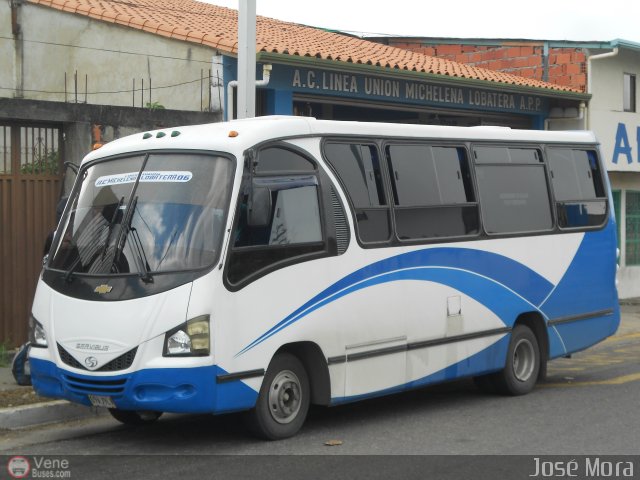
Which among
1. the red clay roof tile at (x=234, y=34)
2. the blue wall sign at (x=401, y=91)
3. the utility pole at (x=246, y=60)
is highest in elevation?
the red clay roof tile at (x=234, y=34)

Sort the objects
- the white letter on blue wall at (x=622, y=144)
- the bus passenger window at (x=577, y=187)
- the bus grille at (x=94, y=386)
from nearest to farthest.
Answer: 1. the bus grille at (x=94, y=386)
2. the bus passenger window at (x=577, y=187)
3. the white letter on blue wall at (x=622, y=144)

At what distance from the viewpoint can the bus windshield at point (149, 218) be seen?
8133mm

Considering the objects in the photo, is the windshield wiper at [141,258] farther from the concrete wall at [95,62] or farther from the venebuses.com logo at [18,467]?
the concrete wall at [95,62]

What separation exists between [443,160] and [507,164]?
1.15 meters

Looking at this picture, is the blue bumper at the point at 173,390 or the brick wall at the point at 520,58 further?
the brick wall at the point at 520,58

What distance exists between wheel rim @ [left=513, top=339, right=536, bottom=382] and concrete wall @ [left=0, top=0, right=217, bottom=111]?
21.9 feet

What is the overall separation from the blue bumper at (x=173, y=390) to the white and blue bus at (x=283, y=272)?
0.01 meters

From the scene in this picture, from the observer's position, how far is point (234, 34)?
16766 millimetres

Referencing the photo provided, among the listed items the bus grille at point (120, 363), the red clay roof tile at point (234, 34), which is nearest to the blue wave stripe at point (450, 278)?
the bus grille at point (120, 363)

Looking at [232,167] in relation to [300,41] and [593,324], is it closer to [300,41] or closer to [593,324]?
[593,324]

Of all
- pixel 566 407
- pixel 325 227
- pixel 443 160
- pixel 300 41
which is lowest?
pixel 566 407

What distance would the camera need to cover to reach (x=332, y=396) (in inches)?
348

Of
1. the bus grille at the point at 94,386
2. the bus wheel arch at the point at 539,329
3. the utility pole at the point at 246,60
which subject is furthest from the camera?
the utility pole at the point at 246,60

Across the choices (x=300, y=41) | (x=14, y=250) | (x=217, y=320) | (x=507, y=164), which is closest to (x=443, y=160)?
(x=507, y=164)
